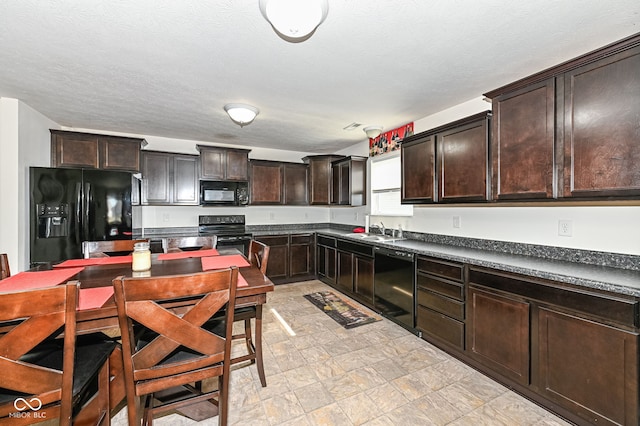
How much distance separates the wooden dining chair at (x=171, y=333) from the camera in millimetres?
1169

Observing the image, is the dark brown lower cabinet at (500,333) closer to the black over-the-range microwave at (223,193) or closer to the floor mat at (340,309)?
the floor mat at (340,309)

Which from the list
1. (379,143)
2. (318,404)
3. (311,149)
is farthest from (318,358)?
(311,149)

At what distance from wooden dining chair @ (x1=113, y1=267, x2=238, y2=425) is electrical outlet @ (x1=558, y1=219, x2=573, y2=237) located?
2.54 metres

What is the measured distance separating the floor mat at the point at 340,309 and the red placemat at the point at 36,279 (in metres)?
2.50

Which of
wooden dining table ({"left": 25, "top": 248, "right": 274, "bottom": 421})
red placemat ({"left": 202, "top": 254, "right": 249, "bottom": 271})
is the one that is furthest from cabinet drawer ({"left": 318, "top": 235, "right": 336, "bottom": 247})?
wooden dining table ({"left": 25, "top": 248, "right": 274, "bottom": 421})

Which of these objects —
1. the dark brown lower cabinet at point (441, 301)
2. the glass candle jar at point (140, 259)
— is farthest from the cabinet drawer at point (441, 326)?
the glass candle jar at point (140, 259)

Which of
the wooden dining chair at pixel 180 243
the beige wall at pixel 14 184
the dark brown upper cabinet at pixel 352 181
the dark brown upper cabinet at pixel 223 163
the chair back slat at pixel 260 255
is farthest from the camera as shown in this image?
the dark brown upper cabinet at pixel 352 181

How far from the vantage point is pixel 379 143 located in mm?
4355

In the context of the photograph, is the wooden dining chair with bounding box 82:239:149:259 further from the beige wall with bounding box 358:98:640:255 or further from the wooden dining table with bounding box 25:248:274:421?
the beige wall with bounding box 358:98:640:255

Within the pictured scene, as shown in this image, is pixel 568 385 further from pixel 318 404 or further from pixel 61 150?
pixel 61 150

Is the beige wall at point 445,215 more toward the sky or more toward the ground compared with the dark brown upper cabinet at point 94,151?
more toward the ground

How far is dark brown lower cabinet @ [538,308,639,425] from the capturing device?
1505 mm

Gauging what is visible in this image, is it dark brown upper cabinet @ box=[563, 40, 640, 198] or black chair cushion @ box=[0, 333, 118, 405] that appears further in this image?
dark brown upper cabinet @ box=[563, 40, 640, 198]

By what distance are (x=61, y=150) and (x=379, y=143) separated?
436cm
